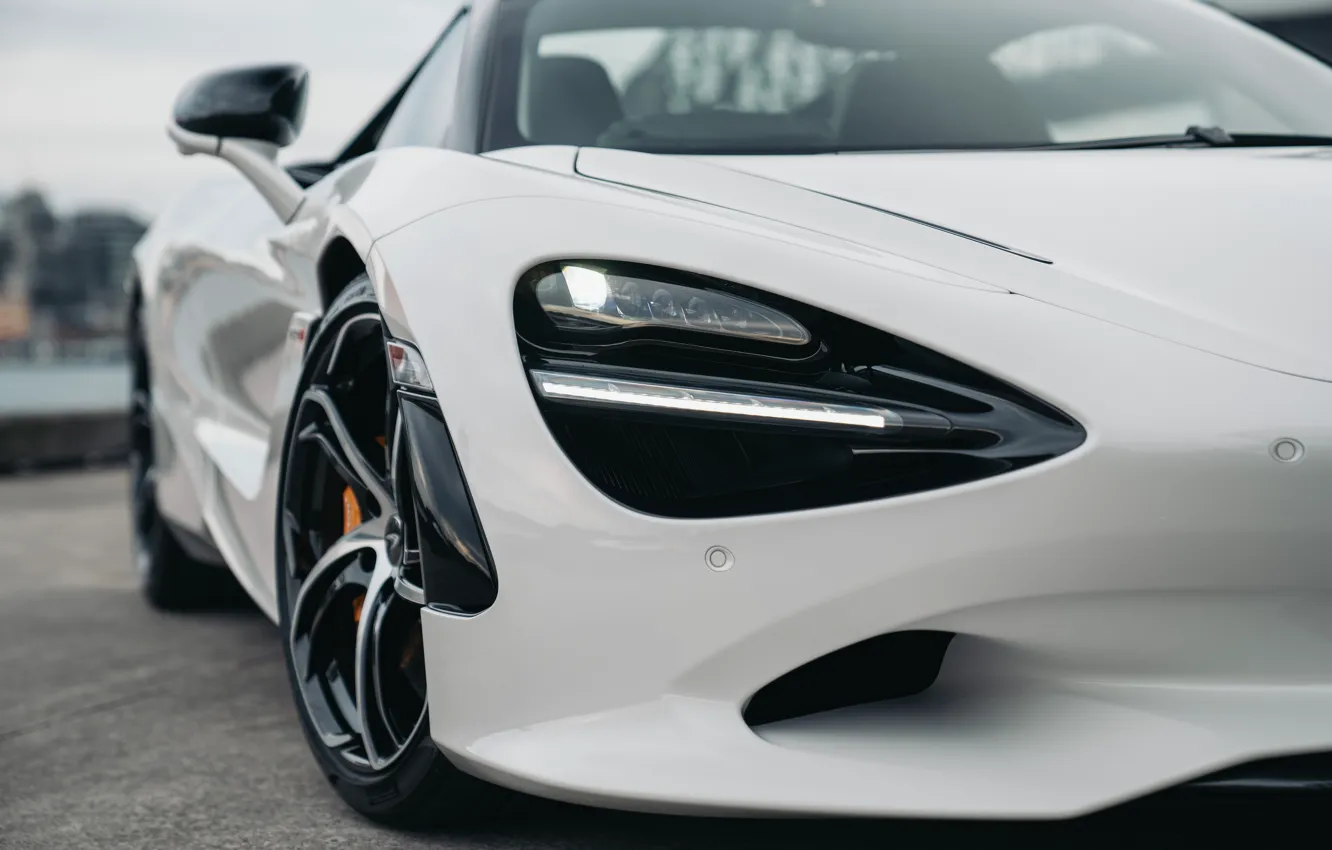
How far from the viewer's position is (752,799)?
4.73ft

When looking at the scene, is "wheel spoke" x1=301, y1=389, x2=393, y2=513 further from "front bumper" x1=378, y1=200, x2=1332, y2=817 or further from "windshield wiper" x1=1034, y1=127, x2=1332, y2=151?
"windshield wiper" x1=1034, y1=127, x2=1332, y2=151

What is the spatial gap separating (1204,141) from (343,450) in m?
1.32

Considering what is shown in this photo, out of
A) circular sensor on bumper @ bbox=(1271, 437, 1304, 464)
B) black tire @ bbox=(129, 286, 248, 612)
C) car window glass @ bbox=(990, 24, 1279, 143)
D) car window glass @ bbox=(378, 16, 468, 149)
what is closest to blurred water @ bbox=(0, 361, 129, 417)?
black tire @ bbox=(129, 286, 248, 612)

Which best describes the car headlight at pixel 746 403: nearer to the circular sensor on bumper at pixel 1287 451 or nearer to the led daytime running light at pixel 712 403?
the led daytime running light at pixel 712 403

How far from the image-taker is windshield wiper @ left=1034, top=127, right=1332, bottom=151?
216cm

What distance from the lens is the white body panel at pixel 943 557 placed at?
1387mm

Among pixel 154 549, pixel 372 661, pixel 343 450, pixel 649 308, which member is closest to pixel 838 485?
pixel 649 308

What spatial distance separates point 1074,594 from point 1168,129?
48.9 inches

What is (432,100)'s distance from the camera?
254 cm

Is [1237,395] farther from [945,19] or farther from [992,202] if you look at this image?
[945,19]

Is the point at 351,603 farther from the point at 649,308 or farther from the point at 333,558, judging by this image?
the point at 649,308

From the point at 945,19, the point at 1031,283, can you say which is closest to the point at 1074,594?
the point at 1031,283

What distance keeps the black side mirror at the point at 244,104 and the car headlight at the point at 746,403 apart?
1033 mm

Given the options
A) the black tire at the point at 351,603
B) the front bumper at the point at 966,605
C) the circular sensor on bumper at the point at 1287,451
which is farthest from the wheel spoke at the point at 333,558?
the circular sensor on bumper at the point at 1287,451
